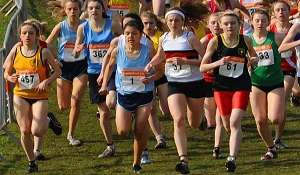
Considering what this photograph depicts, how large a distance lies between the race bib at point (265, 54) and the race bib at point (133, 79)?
1674 millimetres

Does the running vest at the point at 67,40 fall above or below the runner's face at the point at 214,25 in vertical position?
below

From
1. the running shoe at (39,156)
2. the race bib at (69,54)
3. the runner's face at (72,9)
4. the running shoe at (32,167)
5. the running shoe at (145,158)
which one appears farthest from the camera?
the race bib at (69,54)

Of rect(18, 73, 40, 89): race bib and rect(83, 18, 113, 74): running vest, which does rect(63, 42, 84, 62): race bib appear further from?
rect(18, 73, 40, 89): race bib

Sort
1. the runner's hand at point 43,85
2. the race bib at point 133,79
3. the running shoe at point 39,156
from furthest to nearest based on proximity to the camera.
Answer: the running shoe at point 39,156 < the runner's hand at point 43,85 < the race bib at point 133,79

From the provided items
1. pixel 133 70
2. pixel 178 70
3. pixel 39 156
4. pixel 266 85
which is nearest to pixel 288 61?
pixel 266 85

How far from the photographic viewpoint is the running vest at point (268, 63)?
39.9 ft

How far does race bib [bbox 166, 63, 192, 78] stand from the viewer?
11742mm

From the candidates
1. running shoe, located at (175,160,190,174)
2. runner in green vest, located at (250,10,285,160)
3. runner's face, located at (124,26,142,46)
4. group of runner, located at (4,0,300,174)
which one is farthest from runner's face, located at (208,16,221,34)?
running shoe, located at (175,160,190,174)

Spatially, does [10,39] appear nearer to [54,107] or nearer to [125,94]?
[54,107]

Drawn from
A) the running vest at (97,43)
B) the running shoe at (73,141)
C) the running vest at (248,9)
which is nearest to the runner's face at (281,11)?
the running vest at (248,9)

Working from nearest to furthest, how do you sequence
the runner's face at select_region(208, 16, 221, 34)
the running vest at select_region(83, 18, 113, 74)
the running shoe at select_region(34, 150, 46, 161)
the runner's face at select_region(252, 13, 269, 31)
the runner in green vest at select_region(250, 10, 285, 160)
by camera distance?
the runner's face at select_region(252, 13, 269, 31), the runner in green vest at select_region(250, 10, 285, 160), the running shoe at select_region(34, 150, 46, 161), the runner's face at select_region(208, 16, 221, 34), the running vest at select_region(83, 18, 113, 74)

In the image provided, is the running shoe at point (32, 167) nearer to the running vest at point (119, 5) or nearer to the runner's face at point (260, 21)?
the runner's face at point (260, 21)

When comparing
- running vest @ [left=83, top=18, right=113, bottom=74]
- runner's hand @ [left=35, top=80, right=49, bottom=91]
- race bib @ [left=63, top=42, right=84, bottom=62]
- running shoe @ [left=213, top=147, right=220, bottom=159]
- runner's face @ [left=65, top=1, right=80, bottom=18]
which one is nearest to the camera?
runner's hand @ [left=35, top=80, right=49, bottom=91]

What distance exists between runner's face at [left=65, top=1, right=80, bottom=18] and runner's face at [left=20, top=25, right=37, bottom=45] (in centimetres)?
162
